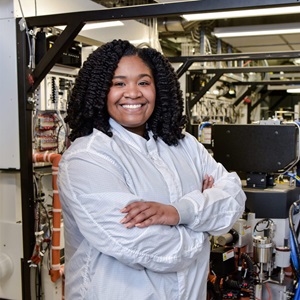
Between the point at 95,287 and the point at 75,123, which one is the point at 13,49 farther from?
the point at 95,287

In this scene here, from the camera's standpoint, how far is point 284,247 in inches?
97.9

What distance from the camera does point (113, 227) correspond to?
50.2 inches

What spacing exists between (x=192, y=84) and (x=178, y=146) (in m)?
4.78

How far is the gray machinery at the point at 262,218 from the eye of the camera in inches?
95.7

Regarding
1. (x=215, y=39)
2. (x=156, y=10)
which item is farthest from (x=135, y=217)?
(x=215, y=39)

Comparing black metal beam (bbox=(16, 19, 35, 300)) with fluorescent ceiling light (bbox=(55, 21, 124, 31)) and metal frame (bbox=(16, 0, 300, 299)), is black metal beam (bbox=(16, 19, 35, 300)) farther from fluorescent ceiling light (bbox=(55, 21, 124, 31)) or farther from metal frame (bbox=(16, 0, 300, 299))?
fluorescent ceiling light (bbox=(55, 21, 124, 31))

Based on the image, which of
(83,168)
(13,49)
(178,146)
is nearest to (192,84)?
(13,49)

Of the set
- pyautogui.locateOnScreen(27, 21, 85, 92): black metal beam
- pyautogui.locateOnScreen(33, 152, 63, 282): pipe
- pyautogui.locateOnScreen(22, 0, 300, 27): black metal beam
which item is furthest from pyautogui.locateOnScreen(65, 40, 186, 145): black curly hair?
pyautogui.locateOnScreen(33, 152, 63, 282): pipe

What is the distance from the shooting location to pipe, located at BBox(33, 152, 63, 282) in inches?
108

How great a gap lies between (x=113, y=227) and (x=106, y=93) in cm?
49

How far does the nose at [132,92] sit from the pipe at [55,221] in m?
1.38

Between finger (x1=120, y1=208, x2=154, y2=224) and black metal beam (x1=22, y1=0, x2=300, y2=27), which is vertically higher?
black metal beam (x1=22, y1=0, x2=300, y2=27)

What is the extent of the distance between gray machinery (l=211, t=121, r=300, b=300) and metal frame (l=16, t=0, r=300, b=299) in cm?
87

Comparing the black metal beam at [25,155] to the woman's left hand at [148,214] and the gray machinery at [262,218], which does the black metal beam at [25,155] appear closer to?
the gray machinery at [262,218]
